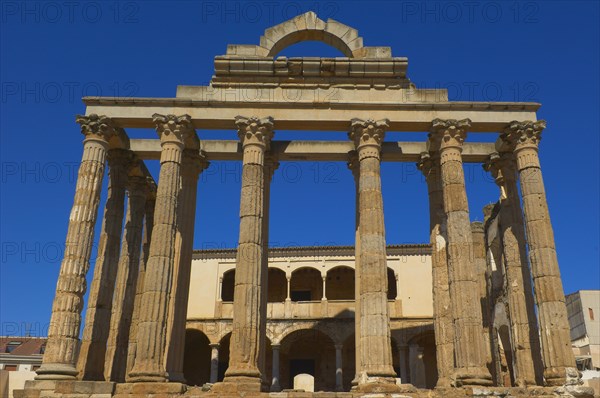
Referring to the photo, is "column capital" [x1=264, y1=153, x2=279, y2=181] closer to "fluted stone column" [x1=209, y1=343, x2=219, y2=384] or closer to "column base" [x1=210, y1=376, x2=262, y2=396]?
"column base" [x1=210, y1=376, x2=262, y2=396]

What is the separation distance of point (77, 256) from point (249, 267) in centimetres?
566

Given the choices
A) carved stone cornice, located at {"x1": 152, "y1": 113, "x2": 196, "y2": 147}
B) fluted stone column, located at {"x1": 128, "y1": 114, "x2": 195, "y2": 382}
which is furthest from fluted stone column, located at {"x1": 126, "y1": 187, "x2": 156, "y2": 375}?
carved stone cornice, located at {"x1": 152, "y1": 113, "x2": 196, "y2": 147}

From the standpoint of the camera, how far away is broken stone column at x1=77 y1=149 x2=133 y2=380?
768 inches

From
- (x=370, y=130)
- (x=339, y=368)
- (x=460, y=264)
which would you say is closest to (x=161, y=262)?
(x=370, y=130)

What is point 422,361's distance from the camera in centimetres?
3475

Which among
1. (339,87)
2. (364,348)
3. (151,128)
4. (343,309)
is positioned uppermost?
(339,87)

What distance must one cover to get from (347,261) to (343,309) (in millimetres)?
3744

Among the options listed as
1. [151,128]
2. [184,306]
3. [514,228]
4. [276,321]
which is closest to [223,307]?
[276,321]

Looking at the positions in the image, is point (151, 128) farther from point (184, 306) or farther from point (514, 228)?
point (514, 228)

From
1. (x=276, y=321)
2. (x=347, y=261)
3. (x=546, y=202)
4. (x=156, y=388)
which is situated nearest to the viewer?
(x=156, y=388)

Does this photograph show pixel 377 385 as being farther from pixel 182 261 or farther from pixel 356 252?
pixel 182 261

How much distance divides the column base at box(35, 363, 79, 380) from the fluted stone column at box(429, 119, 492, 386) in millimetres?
11837

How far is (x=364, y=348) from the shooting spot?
17109mm

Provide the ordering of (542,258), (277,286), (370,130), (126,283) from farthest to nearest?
(277,286) < (126,283) < (370,130) < (542,258)
